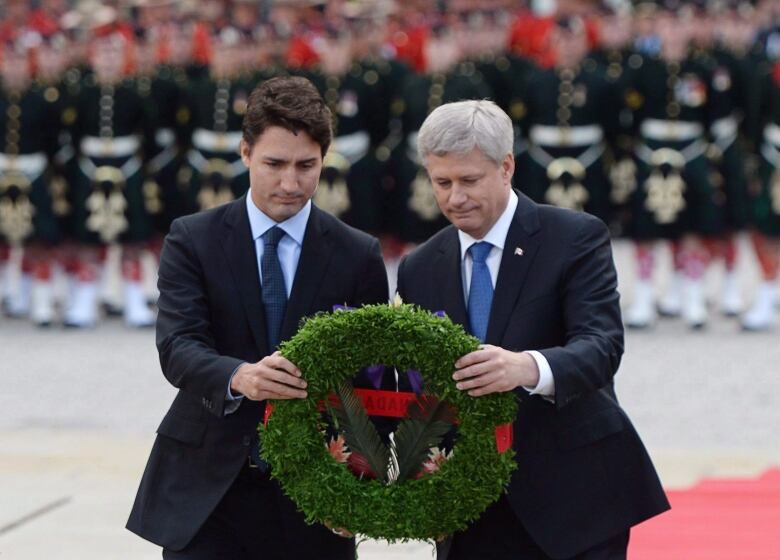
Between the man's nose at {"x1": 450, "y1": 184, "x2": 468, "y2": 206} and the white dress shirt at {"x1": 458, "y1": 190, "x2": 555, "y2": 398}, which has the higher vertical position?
the man's nose at {"x1": 450, "y1": 184, "x2": 468, "y2": 206}

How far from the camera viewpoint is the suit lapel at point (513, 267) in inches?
145

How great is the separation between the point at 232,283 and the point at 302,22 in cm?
977

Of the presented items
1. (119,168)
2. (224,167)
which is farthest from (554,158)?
(119,168)

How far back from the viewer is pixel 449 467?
3514mm

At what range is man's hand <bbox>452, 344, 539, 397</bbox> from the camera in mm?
3396

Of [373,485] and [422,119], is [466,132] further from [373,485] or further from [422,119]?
[422,119]

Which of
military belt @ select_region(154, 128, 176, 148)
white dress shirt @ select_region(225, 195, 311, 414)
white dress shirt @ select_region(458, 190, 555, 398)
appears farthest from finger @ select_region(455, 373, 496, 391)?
military belt @ select_region(154, 128, 176, 148)

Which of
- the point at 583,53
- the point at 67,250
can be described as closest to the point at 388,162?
the point at 583,53

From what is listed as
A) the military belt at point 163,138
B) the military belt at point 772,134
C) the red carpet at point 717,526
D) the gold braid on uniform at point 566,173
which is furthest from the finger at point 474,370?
the military belt at point 163,138

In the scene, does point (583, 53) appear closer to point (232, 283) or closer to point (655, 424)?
point (655, 424)

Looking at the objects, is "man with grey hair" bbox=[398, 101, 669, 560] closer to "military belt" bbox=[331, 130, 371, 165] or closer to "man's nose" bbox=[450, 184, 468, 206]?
"man's nose" bbox=[450, 184, 468, 206]

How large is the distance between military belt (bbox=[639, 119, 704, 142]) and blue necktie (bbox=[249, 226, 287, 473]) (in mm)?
7100

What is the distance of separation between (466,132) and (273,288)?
1.95 feet

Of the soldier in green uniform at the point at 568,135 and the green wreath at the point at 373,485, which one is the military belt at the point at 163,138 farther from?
the green wreath at the point at 373,485
